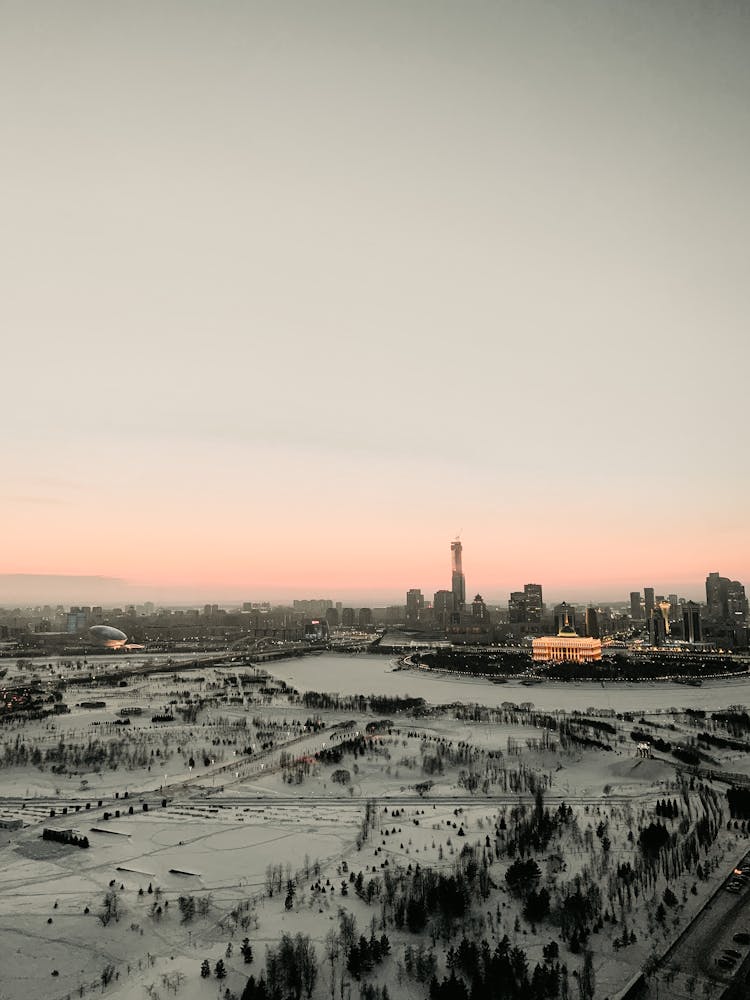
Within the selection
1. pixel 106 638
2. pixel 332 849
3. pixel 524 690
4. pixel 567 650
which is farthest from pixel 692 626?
pixel 332 849

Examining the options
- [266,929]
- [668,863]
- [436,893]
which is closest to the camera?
[266,929]

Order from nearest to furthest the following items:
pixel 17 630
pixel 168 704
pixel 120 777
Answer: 1. pixel 120 777
2. pixel 168 704
3. pixel 17 630

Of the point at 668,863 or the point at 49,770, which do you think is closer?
the point at 668,863

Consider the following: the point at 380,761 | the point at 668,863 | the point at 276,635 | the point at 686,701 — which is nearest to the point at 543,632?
the point at 276,635

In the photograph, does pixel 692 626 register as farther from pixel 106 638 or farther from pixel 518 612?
pixel 106 638

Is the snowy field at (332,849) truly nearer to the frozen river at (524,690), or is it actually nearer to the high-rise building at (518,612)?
the frozen river at (524,690)

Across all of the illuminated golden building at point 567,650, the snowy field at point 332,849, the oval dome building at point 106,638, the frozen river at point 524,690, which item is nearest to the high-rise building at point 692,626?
the illuminated golden building at point 567,650

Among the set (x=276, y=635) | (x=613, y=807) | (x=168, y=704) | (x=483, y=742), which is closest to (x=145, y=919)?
(x=613, y=807)

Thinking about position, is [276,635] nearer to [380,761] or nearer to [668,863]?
[380,761]

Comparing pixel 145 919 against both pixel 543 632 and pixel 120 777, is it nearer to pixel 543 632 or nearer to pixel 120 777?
pixel 120 777

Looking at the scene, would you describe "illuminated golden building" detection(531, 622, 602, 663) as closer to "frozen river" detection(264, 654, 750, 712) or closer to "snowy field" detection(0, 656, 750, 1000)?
"frozen river" detection(264, 654, 750, 712)
